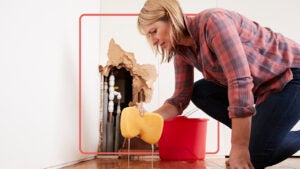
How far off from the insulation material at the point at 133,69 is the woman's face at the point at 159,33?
0.93 m

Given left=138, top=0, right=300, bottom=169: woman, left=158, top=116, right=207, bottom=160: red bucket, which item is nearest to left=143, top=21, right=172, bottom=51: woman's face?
left=138, top=0, right=300, bottom=169: woman

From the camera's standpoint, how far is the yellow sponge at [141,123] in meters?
1.22

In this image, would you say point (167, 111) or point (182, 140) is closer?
point (167, 111)

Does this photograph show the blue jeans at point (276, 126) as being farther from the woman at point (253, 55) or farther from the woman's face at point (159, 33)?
the woman's face at point (159, 33)

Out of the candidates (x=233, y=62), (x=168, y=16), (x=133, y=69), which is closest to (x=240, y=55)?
(x=233, y=62)

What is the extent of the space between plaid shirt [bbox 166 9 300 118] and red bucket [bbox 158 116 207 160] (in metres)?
0.76

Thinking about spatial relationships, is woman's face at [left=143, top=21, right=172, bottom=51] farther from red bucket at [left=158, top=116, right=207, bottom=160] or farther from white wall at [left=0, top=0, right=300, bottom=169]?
red bucket at [left=158, top=116, right=207, bottom=160]

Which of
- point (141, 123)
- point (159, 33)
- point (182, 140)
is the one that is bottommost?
point (182, 140)

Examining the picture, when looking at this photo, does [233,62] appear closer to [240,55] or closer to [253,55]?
[240,55]

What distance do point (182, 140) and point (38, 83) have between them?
3.10 ft

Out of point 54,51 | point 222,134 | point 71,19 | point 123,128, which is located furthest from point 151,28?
point 222,134

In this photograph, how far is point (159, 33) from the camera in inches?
42.0

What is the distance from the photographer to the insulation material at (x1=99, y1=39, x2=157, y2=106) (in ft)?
6.68

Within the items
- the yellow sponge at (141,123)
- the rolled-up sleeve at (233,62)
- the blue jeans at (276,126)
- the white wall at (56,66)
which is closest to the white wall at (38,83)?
the white wall at (56,66)
